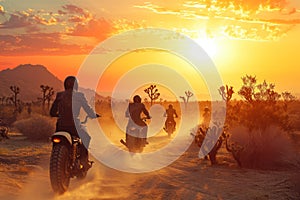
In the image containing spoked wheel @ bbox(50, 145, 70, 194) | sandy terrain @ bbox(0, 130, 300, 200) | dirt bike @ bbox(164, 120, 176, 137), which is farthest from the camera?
dirt bike @ bbox(164, 120, 176, 137)

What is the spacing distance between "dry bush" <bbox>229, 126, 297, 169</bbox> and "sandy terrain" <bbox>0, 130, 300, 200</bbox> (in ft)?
1.81

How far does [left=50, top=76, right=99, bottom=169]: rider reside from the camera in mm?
9242

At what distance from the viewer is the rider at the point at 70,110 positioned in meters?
9.24

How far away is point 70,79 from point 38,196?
2.62m

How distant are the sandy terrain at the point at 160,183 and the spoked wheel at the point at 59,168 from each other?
20 centimetres

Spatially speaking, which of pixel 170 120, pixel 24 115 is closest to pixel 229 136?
pixel 170 120

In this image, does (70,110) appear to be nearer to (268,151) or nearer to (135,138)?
(135,138)

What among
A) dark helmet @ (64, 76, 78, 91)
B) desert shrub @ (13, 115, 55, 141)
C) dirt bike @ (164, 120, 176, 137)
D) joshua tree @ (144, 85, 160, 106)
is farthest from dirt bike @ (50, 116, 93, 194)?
joshua tree @ (144, 85, 160, 106)

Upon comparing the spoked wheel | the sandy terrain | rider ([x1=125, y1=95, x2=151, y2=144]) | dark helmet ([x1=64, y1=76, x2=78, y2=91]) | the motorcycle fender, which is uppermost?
dark helmet ([x1=64, y1=76, x2=78, y2=91])

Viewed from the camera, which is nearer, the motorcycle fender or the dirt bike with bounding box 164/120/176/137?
the motorcycle fender

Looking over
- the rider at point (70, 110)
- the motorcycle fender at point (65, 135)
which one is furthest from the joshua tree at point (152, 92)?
the motorcycle fender at point (65, 135)

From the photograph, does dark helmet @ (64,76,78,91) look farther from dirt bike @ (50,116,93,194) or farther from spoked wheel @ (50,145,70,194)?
spoked wheel @ (50,145,70,194)

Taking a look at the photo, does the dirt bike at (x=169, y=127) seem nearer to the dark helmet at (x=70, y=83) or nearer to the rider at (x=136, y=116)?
the rider at (x=136, y=116)

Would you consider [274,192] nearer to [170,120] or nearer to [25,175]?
[25,175]
